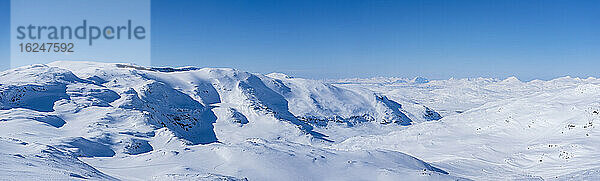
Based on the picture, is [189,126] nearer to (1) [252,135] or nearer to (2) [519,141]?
(1) [252,135]

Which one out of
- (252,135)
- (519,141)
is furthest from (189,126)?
(519,141)

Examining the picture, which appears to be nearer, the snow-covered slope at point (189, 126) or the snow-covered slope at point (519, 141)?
the snow-covered slope at point (189, 126)

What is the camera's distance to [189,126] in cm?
5619

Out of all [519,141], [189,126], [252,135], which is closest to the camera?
[519,141]

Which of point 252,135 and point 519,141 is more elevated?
point 519,141

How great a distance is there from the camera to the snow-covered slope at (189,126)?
16.0 metres

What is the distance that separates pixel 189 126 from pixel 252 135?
→ 414 inches

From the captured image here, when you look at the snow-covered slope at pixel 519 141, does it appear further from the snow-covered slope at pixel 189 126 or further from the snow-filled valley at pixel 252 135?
the snow-covered slope at pixel 189 126

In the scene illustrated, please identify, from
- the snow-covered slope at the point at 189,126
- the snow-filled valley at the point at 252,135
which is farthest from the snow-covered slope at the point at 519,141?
the snow-covered slope at the point at 189,126

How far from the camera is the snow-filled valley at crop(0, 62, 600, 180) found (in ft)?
53.1

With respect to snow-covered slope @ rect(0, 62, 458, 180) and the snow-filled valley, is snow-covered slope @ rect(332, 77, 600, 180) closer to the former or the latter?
the snow-filled valley

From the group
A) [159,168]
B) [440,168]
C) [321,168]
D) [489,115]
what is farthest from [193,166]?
[489,115]

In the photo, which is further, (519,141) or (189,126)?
(189,126)

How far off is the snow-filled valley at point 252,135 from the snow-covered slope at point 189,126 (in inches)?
4.9
